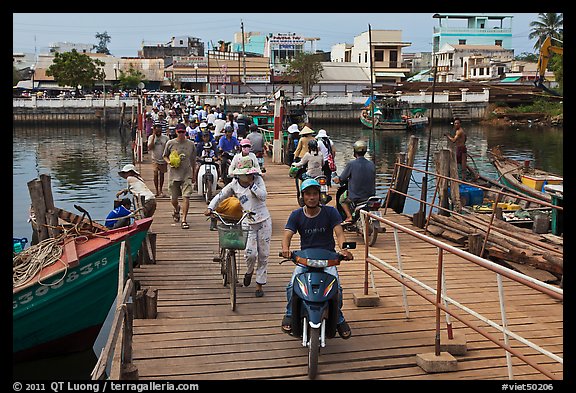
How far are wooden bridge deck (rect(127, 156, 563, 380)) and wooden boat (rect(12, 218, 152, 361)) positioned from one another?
1.99 ft

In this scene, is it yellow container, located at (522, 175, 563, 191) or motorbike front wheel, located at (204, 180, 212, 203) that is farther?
yellow container, located at (522, 175, 563, 191)

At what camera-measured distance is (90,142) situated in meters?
48.0

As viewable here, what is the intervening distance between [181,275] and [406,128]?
46362 mm

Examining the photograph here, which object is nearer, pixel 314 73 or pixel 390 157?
pixel 390 157

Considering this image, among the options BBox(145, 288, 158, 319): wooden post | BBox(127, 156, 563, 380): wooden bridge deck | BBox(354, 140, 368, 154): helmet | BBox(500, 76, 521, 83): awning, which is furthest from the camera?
BBox(500, 76, 521, 83): awning

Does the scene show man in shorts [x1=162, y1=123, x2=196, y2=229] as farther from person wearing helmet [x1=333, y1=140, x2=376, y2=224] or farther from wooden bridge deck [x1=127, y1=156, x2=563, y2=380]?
person wearing helmet [x1=333, y1=140, x2=376, y2=224]

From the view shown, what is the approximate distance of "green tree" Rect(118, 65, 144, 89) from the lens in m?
77.1

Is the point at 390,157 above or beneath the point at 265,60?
beneath

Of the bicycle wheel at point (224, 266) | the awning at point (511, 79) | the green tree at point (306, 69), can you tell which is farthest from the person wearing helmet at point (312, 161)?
the green tree at point (306, 69)

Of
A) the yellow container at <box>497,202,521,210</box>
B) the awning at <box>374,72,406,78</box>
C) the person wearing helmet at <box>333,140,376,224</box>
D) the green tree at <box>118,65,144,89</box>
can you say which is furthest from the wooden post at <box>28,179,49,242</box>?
the green tree at <box>118,65,144,89</box>

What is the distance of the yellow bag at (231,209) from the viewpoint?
8.04 meters
